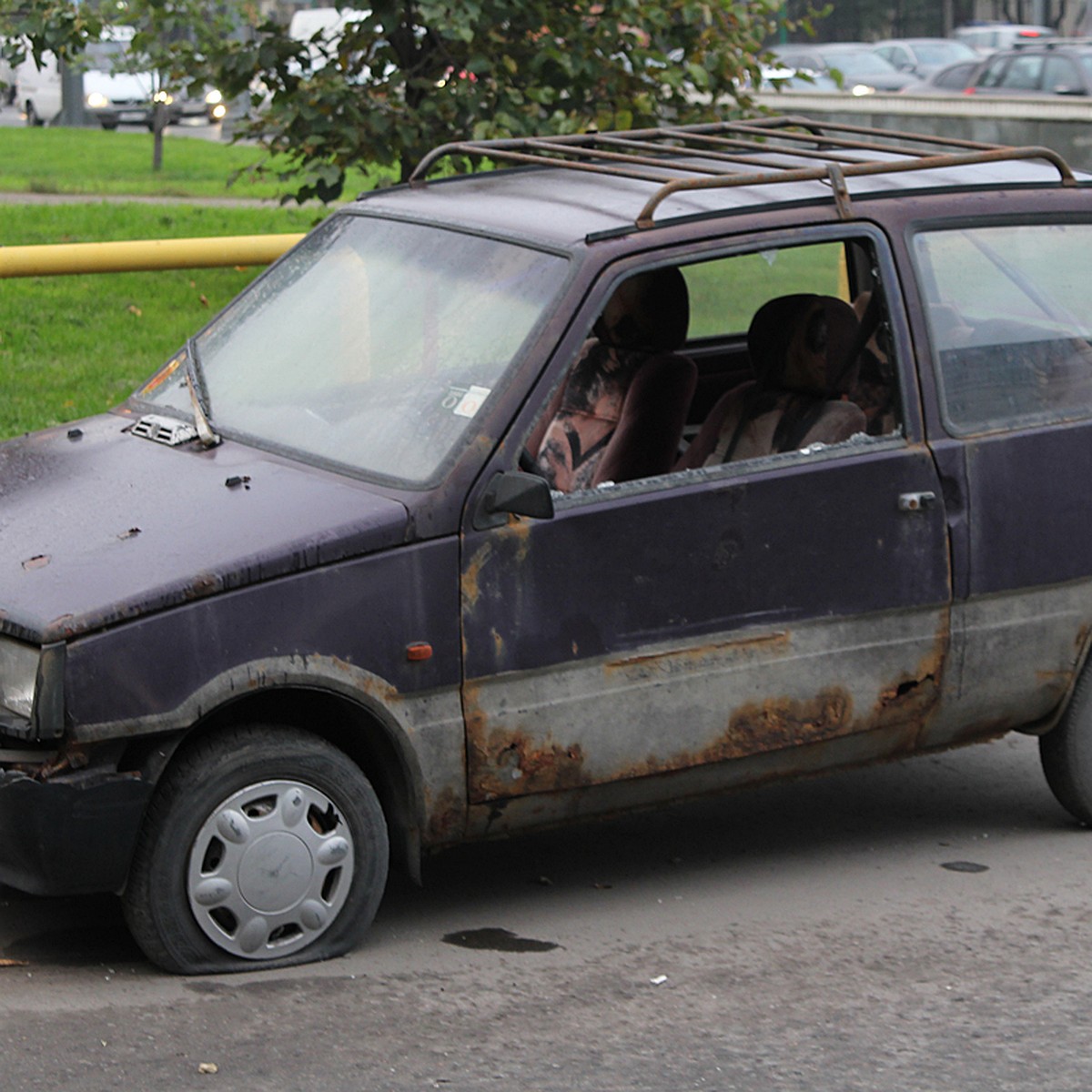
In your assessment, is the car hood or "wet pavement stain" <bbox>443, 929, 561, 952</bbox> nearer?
the car hood

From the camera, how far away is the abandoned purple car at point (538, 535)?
430 centimetres

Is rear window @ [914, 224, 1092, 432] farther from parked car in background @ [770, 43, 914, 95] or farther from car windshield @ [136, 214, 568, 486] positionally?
parked car in background @ [770, 43, 914, 95]

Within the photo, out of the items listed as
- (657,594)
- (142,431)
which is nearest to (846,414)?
(657,594)

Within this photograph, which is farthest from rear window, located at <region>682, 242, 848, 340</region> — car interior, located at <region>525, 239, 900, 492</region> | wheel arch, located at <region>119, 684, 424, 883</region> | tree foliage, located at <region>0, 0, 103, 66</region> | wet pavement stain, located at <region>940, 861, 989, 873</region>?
tree foliage, located at <region>0, 0, 103, 66</region>

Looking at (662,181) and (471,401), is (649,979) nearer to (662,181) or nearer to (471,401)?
(471,401)

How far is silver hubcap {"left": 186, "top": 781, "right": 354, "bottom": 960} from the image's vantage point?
438 centimetres

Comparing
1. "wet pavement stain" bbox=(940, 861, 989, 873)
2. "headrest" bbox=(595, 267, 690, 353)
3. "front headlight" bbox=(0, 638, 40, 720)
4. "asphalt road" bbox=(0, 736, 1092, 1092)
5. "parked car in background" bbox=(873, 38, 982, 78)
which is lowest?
"wet pavement stain" bbox=(940, 861, 989, 873)

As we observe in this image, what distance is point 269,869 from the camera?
4434 mm

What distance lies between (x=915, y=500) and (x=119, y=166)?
22.2 meters

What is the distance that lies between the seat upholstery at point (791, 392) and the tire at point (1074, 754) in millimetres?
1046

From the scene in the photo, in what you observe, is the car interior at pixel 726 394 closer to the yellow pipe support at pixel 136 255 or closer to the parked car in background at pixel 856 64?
the yellow pipe support at pixel 136 255

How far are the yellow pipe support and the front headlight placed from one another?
5308 millimetres

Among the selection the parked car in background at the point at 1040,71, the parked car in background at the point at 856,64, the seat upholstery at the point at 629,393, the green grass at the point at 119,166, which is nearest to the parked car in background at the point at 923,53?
the parked car in background at the point at 856,64

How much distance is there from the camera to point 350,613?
14.4 ft
